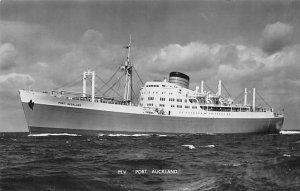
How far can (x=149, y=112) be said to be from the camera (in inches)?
1767

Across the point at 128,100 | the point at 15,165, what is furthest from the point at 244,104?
the point at 15,165

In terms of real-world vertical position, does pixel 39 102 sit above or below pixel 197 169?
above

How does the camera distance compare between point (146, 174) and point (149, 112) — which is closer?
point (146, 174)

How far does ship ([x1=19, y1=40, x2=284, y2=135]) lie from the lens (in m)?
38.2

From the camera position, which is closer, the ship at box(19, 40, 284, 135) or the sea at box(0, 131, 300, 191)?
the sea at box(0, 131, 300, 191)

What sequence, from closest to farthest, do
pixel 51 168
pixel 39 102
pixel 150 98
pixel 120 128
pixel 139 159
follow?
pixel 51 168 < pixel 139 159 < pixel 39 102 < pixel 120 128 < pixel 150 98

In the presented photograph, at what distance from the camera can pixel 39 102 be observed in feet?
124

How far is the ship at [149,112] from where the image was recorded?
3822cm

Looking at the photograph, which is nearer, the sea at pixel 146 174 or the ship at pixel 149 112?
the sea at pixel 146 174

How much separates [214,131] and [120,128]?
50.9 ft

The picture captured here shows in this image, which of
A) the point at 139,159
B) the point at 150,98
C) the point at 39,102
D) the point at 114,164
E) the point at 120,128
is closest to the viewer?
the point at 114,164

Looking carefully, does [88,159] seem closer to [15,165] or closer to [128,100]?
[15,165]

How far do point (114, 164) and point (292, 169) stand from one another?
6.88 meters

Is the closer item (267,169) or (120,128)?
(267,169)
